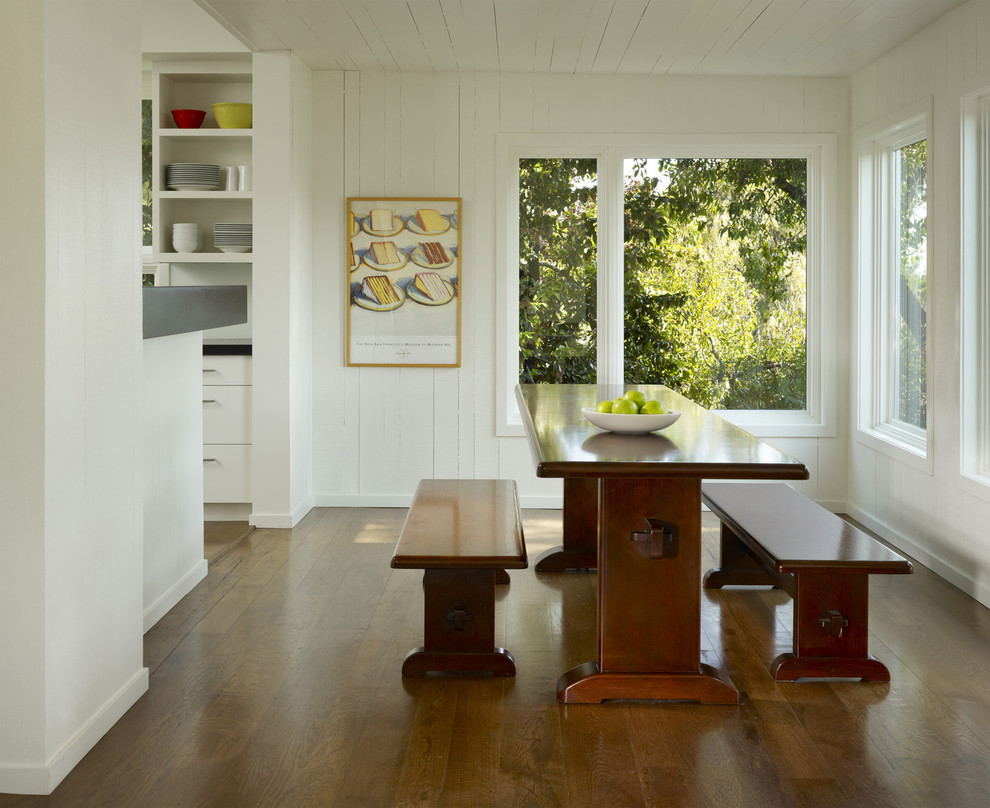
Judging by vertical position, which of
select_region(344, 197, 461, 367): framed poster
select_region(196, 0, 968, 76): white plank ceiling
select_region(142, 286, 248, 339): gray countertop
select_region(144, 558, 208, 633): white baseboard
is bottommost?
select_region(144, 558, 208, 633): white baseboard

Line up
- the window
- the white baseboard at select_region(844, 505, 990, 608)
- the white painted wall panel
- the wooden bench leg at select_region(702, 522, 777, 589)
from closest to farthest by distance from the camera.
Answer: the white painted wall panel
the white baseboard at select_region(844, 505, 990, 608)
the wooden bench leg at select_region(702, 522, 777, 589)
the window

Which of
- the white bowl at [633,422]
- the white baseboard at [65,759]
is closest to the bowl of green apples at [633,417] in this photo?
the white bowl at [633,422]

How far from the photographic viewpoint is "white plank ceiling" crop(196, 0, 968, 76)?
4348mm

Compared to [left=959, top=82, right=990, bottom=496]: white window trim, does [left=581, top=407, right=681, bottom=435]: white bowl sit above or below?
below

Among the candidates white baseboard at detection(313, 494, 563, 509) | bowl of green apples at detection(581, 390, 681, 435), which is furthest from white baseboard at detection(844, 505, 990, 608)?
bowl of green apples at detection(581, 390, 681, 435)

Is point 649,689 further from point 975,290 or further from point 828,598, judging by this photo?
point 975,290

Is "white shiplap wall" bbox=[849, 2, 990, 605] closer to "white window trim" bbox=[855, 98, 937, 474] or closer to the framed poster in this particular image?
"white window trim" bbox=[855, 98, 937, 474]

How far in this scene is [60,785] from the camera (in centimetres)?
237

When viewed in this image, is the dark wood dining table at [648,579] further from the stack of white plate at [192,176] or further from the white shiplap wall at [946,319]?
the stack of white plate at [192,176]

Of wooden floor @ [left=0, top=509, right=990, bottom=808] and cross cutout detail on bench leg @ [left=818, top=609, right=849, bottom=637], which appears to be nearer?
wooden floor @ [left=0, top=509, right=990, bottom=808]

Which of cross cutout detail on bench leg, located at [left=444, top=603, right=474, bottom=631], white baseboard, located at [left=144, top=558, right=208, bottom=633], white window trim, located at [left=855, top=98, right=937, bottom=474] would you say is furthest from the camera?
white window trim, located at [left=855, top=98, right=937, bottom=474]

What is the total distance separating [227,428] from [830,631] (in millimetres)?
3411

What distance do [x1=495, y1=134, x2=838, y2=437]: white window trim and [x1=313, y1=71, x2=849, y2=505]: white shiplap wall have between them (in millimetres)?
56

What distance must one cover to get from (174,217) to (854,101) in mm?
3886
